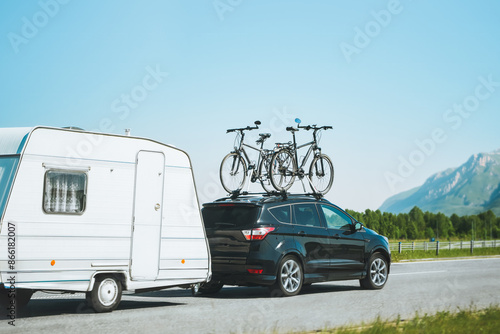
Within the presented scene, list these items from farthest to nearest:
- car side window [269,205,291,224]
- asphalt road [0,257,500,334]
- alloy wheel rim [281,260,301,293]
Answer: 1. car side window [269,205,291,224]
2. alloy wheel rim [281,260,301,293]
3. asphalt road [0,257,500,334]

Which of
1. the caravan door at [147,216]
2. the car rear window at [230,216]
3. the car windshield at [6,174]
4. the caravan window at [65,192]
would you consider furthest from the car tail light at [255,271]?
the car windshield at [6,174]

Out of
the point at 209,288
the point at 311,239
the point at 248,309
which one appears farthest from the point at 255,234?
the point at 209,288

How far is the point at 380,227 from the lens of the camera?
12938 cm

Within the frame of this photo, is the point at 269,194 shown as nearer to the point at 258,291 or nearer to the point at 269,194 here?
the point at 269,194

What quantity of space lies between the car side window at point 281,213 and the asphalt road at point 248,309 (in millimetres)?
1483

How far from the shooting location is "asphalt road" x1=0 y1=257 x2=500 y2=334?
8875 mm

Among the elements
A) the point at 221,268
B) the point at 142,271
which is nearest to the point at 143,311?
the point at 142,271

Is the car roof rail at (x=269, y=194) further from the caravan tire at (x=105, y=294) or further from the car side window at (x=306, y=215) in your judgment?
the caravan tire at (x=105, y=294)

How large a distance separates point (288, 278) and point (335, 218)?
6.73 ft

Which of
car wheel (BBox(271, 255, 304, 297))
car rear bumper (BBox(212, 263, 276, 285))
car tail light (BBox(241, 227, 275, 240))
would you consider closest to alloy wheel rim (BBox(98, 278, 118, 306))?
car rear bumper (BBox(212, 263, 276, 285))

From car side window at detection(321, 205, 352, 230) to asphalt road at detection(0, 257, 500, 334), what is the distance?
1.38m

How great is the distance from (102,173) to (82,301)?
320 cm

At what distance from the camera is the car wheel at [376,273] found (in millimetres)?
14320

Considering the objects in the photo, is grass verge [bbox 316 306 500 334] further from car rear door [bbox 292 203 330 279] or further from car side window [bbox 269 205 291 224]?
car side window [bbox 269 205 291 224]
